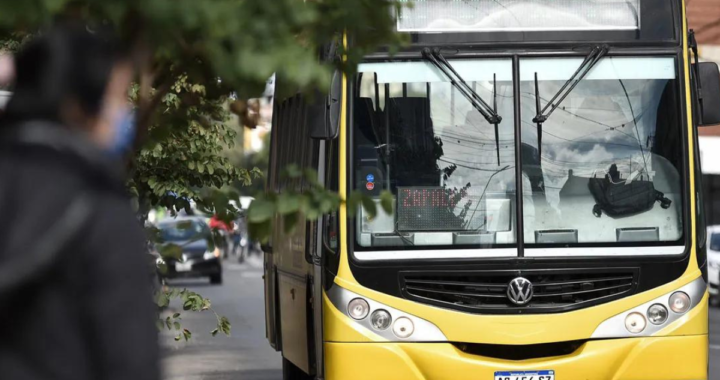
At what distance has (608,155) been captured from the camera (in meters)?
9.40

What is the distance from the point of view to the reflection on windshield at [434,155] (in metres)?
9.27

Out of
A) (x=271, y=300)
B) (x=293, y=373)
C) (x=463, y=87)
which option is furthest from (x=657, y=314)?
(x=271, y=300)

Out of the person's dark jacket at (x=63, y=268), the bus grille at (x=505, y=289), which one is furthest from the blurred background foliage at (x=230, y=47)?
the bus grille at (x=505, y=289)

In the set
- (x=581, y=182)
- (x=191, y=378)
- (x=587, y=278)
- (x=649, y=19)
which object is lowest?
(x=191, y=378)

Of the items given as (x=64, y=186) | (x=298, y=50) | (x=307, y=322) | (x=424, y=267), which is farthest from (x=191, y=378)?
(x=64, y=186)

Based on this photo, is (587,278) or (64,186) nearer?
(64,186)

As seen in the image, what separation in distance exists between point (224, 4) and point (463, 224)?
5.95m

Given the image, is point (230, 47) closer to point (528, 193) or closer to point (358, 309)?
point (358, 309)

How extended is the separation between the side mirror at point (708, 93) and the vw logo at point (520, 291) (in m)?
1.47

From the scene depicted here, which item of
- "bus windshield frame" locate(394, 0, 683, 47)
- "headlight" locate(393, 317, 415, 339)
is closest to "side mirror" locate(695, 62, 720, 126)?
"bus windshield frame" locate(394, 0, 683, 47)

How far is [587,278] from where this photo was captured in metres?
9.32

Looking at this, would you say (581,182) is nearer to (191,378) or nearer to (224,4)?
(224,4)

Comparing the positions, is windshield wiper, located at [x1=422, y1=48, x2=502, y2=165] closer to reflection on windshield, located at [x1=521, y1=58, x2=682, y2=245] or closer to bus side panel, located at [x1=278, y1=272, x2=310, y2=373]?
reflection on windshield, located at [x1=521, y1=58, x2=682, y2=245]

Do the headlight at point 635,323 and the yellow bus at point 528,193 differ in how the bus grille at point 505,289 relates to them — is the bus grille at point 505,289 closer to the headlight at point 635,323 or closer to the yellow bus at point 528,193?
the yellow bus at point 528,193
